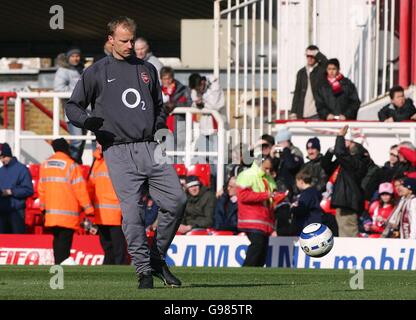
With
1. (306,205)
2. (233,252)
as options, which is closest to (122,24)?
(306,205)

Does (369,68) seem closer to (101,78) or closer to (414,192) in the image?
(414,192)

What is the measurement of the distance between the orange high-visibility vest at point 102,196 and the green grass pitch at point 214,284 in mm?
2376

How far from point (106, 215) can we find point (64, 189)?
714 millimetres

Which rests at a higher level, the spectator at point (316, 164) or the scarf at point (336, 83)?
the scarf at point (336, 83)

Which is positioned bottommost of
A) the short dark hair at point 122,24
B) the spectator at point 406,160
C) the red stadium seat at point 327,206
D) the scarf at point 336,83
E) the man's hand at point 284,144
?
the red stadium seat at point 327,206

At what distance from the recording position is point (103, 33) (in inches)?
1351

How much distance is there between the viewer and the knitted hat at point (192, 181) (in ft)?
69.9

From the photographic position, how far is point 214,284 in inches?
535

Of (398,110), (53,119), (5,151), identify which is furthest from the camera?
(53,119)

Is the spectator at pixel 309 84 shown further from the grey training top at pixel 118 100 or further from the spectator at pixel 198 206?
the grey training top at pixel 118 100

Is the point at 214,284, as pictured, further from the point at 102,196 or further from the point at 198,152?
the point at 198,152

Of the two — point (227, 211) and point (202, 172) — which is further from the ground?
point (202, 172)

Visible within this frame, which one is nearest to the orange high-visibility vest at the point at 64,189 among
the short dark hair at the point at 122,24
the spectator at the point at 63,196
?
the spectator at the point at 63,196

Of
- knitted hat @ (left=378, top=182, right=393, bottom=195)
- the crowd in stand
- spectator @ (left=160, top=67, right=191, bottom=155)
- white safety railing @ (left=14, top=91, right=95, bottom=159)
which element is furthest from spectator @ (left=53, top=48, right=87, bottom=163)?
knitted hat @ (left=378, top=182, right=393, bottom=195)
